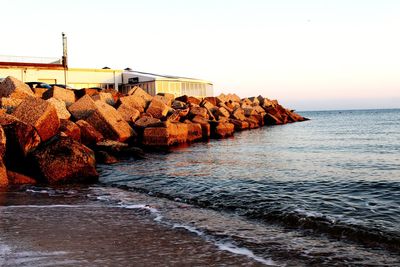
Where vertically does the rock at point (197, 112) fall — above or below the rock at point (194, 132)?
above

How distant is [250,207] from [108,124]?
11.1 m

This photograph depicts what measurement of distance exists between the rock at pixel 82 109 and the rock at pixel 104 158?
149 inches

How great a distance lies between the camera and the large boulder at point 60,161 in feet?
35.6

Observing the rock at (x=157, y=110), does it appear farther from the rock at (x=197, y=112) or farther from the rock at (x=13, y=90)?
the rock at (x=13, y=90)

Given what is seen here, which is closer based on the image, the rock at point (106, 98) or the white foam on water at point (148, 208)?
the white foam on water at point (148, 208)

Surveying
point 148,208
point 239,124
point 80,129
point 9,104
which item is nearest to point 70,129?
point 80,129

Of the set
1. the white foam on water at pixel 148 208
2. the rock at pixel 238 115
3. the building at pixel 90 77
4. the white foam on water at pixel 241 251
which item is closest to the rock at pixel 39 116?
the white foam on water at pixel 148 208

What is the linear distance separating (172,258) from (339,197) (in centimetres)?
491

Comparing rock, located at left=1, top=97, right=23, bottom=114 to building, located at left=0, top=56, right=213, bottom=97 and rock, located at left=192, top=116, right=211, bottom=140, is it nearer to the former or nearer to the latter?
rock, located at left=192, top=116, right=211, bottom=140

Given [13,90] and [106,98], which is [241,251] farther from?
[106,98]

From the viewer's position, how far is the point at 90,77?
43375 millimetres

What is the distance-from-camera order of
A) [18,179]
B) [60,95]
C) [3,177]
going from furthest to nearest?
[60,95]
[18,179]
[3,177]

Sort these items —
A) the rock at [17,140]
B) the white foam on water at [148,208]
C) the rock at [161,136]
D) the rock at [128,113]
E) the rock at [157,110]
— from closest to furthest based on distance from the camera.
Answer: the white foam on water at [148,208] → the rock at [17,140] → the rock at [161,136] → the rock at [128,113] → the rock at [157,110]

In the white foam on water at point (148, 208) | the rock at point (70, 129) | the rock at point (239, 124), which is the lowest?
the white foam on water at point (148, 208)
